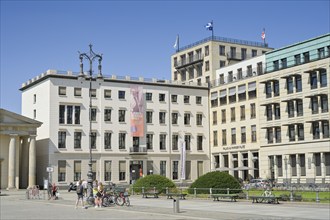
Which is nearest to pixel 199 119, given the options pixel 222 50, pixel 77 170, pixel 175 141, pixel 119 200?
pixel 175 141

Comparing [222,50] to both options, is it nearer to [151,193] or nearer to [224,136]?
[224,136]

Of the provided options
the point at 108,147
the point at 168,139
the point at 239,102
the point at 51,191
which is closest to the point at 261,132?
the point at 239,102

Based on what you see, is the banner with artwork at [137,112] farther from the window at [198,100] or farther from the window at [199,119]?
the window at [198,100]

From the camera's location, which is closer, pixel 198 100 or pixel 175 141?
pixel 175 141

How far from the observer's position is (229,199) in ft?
134

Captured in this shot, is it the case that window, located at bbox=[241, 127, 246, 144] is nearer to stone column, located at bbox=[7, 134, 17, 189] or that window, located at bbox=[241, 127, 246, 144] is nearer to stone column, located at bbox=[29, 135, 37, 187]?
stone column, located at bbox=[29, 135, 37, 187]

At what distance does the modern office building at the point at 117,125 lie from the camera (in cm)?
7731

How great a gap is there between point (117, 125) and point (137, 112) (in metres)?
3.83

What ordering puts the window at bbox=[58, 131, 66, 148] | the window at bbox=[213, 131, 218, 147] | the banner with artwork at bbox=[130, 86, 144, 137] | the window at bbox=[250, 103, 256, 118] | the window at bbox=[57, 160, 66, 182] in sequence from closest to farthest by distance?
the window at bbox=[57, 160, 66, 182], the window at bbox=[58, 131, 66, 148], the window at bbox=[250, 103, 256, 118], the banner with artwork at bbox=[130, 86, 144, 137], the window at bbox=[213, 131, 218, 147]

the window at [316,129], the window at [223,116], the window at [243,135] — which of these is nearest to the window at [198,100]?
the window at [223,116]

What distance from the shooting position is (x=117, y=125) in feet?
270

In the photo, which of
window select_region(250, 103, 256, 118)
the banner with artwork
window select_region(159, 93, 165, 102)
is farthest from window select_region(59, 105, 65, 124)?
window select_region(250, 103, 256, 118)

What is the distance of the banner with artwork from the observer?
83.1 metres

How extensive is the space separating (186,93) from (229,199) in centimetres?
4979
